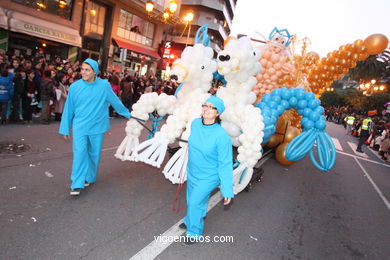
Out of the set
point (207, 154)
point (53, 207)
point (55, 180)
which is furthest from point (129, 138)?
point (207, 154)

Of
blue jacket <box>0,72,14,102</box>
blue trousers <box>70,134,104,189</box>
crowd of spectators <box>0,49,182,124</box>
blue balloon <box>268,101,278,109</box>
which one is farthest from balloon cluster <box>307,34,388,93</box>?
blue jacket <box>0,72,14,102</box>

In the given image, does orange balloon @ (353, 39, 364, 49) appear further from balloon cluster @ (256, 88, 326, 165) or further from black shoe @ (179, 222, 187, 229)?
black shoe @ (179, 222, 187, 229)

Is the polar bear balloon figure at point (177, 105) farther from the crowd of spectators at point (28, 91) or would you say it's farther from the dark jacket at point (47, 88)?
the crowd of spectators at point (28, 91)

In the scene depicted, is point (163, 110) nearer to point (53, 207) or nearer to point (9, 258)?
point (53, 207)

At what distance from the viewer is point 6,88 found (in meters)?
6.29

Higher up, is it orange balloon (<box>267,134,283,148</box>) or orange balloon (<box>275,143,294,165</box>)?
orange balloon (<box>267,134,283,148</box>)

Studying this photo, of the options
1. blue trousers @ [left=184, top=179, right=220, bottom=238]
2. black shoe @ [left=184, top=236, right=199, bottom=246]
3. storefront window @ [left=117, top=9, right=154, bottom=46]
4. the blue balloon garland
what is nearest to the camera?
blue trousers @ [left=184, top=179, right=220, bottom=238]

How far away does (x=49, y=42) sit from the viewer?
1546 centimetres

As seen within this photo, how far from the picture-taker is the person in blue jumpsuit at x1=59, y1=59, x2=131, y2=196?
11.1 feet

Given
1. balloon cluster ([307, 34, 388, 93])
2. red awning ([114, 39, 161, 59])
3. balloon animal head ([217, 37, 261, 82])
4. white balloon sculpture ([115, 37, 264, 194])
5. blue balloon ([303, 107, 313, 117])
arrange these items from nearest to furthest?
white balloon sculpture ([115, 37, 264, 194]), balloon animal head ([217, 37, 261, 82]), blue balloon ([303, 107, 313, 117]), balloon cluster ([307, 34, 388, 93]), red awning ([114, 39, 161, 59])

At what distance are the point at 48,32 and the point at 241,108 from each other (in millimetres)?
14504

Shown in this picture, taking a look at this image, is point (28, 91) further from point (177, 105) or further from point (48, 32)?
point (48, 32)

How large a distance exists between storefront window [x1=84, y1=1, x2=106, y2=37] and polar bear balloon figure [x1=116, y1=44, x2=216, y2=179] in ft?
51.7

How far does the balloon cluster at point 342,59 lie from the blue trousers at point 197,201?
262 inches
